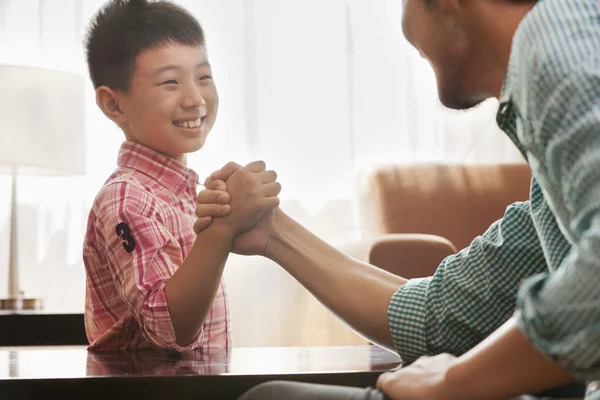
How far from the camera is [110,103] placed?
139 cm

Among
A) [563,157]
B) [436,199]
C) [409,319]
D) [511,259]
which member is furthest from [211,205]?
[436,199]

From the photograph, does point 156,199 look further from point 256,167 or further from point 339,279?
point 339,279

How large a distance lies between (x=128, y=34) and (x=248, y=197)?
461 mm

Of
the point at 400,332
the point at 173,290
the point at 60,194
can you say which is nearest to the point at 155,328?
the point at 173,290

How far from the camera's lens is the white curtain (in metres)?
3.03

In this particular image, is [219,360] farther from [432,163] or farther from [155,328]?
[432,163]

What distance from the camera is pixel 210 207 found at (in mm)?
1112

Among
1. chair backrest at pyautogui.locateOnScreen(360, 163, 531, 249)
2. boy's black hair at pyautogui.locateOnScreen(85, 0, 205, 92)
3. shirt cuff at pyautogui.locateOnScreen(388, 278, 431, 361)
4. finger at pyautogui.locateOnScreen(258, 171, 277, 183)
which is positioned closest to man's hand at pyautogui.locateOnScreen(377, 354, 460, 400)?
shirt cuff at pyautogui.locateOnScreen(388, 278, 431, 361)

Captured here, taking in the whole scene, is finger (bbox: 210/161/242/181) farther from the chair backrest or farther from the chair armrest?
the chair backrest

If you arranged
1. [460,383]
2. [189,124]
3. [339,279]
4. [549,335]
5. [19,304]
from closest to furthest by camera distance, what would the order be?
[549,335] < [460,383] < [339,279] < [189,124] < [19,304]

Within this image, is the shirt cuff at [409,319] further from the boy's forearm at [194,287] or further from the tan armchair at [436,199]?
the tan armchair at [436,199]

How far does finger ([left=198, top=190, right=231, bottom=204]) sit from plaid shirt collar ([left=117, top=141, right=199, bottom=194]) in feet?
0.63

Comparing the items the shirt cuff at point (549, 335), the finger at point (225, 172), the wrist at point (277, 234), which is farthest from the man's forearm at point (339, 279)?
the shirt cuff at point (549, 335)

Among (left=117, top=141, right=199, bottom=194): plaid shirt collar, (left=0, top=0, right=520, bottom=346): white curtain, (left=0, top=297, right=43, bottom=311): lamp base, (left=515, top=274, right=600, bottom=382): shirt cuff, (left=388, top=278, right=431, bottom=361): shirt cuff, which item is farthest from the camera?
(left=0, top=0, right=520, bottom=346): white curtain
